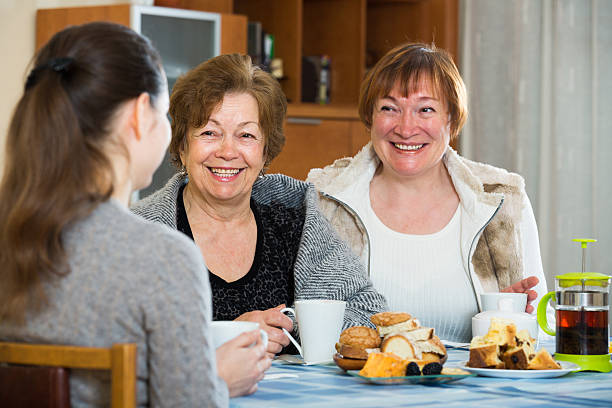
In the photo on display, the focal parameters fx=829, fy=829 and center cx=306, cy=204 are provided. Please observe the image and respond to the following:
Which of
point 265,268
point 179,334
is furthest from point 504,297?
point 179,334

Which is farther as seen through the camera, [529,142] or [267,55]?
[267,55]

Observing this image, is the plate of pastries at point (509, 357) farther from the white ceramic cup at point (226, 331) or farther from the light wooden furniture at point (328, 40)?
the light wooden furniture at point (328, 40)

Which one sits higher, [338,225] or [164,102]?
[164,102]

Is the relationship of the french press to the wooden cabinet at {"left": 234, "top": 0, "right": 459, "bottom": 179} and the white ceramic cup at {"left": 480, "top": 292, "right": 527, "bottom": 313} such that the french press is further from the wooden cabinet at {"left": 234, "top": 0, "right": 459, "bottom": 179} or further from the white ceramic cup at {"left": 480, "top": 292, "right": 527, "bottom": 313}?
the wooden cabinet at {"left": 234, "top": 0, "right": 459, "bottom": 179}

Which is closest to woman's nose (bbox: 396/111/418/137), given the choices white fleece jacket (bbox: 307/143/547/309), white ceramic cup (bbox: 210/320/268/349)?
white fleece jacket (bbox: 307/143/547/309)

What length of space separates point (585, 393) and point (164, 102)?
0.75 metres

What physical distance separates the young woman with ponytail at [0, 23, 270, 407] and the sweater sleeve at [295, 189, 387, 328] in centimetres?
78

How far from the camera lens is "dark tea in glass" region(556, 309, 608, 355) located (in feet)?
4.69

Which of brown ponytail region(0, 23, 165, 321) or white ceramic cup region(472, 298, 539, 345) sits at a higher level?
brown ponytail region(0, 23, 165, 321)

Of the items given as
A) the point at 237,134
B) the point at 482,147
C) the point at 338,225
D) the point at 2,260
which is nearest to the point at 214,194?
the point at 237,134

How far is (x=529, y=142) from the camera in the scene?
3854 mm

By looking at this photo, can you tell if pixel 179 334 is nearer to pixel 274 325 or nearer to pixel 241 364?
pixel 241 364

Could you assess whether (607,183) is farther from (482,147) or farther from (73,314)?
(73,314)

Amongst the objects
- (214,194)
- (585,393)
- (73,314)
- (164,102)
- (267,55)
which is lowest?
(585,393)
